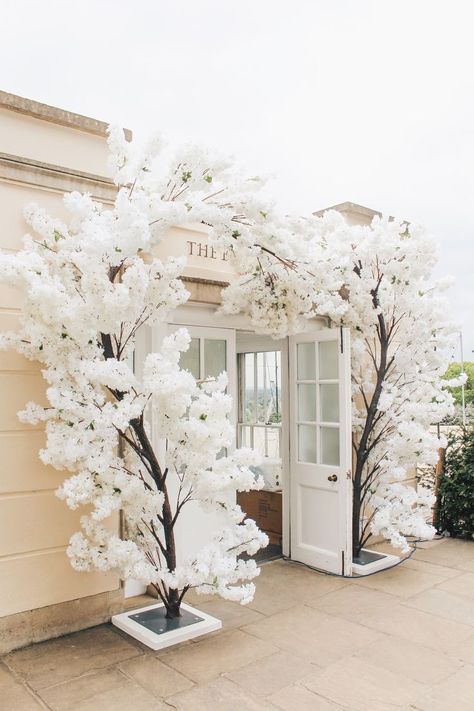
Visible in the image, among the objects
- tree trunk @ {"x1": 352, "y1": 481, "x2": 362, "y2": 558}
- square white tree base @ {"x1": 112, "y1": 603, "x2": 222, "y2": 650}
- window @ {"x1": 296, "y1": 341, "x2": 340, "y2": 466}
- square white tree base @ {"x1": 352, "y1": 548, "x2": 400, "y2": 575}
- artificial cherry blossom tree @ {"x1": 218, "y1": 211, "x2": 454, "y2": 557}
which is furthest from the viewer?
tree trunk @ {"x1": 352, "y1": 481, "x2": 362, "y2": 558}

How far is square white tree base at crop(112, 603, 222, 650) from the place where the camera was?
133 inches

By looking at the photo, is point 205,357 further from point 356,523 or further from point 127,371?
point 356,523

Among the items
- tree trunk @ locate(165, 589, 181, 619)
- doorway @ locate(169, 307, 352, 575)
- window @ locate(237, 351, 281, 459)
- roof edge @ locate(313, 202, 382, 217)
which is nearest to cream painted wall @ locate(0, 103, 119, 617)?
tree trunk @ locate(165, 589, 181, 619)

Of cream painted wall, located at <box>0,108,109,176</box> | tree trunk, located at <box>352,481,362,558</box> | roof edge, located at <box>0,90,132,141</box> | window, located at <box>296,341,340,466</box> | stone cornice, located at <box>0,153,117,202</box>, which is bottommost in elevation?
tree trunk, located at <box>352,481,362,558</box>

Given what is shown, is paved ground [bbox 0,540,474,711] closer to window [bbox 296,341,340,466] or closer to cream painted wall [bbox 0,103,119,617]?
cream painted wall [bbox 0,103,119,617]

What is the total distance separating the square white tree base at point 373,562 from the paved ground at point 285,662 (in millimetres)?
403

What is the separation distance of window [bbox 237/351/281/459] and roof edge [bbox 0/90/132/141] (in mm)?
3579

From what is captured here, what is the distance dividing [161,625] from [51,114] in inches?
133

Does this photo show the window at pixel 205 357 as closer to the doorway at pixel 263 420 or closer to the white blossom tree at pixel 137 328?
the white blossom tree at pixel 137 328

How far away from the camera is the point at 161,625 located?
11.6 feet

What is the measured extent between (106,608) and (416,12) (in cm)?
527

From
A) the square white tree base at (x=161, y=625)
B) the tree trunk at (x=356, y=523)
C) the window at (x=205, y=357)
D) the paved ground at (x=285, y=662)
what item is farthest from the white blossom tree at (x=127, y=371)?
the tree trunk at (x=356, y=523)

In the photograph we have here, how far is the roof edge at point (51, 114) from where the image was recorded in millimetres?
3484

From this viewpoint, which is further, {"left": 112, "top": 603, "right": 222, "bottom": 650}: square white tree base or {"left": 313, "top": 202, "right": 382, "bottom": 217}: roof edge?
{"left": 313, "top": 202, "right": 382, "bottom": 217}: roof edge
